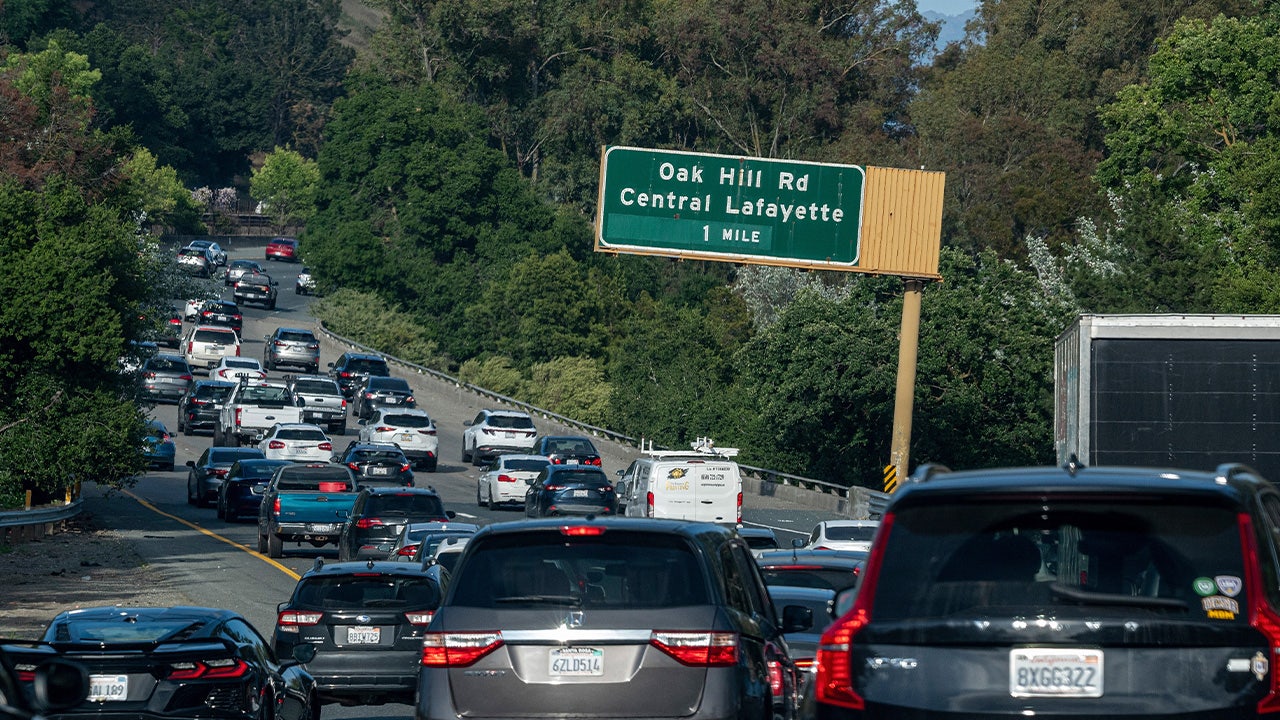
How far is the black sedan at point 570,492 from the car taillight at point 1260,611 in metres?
29.0

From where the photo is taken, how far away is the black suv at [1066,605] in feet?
21.8

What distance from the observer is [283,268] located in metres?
125

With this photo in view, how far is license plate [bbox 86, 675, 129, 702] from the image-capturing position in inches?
431

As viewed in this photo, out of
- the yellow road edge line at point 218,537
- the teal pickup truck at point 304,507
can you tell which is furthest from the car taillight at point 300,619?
the teal pickup truck at point 304,507

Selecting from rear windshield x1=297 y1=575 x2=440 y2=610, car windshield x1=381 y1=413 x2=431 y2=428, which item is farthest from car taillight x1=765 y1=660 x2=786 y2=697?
car windshield x1=381 y1=413 x2=431 y2=428

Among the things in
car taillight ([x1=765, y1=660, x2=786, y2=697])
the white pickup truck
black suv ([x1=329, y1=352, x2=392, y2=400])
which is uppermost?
black suv ([x1=329, y1=352, x2=392, y2=400])

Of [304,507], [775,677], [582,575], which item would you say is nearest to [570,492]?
[304,507]

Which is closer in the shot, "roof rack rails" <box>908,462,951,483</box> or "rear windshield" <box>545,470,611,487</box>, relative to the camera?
"roof rack rails" <box>908,462,951,483</box>

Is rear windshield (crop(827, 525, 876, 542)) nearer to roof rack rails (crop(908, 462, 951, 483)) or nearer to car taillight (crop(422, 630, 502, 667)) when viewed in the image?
car taillight (crop(422, 630, 502, 667))

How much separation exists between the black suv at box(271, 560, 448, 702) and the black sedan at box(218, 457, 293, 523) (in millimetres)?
21992

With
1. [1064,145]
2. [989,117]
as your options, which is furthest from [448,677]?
[989,117]

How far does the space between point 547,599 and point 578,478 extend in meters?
28.3

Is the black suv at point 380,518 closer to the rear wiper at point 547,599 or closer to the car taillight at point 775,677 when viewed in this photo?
the car taillight at point 775,677

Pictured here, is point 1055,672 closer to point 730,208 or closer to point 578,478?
point 730,208
